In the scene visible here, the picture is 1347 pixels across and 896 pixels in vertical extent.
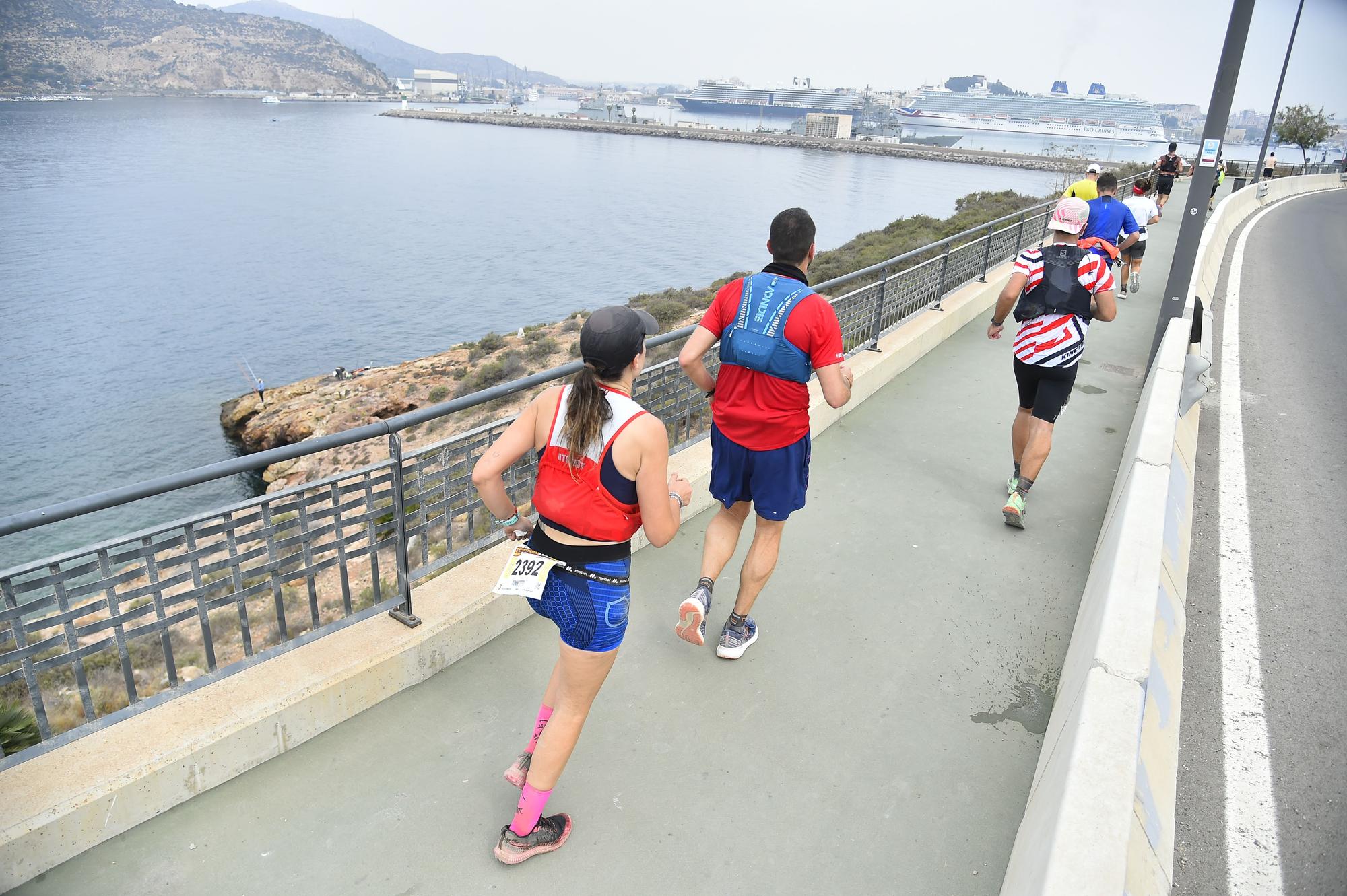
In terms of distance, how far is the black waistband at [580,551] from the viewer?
2.45 metres

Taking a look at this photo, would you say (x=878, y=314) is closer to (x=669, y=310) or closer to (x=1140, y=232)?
(x=1140, y=232)

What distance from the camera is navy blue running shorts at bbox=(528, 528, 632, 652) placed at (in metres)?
2.48

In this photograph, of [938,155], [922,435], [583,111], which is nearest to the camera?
[922,435]

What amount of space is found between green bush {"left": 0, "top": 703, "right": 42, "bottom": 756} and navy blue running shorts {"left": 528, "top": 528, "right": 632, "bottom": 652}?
2414 mm

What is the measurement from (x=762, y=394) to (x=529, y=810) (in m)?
1.80

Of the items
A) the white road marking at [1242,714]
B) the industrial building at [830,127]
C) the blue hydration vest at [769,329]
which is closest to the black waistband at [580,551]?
the blue hydration vest at [769,329]

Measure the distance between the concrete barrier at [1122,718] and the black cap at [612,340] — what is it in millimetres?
1693

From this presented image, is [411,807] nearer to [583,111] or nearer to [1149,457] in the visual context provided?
[1149,457]

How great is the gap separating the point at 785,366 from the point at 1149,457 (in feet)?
7.63

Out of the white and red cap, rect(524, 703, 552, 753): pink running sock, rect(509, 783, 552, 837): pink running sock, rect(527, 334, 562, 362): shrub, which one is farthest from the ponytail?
rect(527, 334, 562, 362): shrub

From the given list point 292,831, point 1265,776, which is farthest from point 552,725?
point 1265,776

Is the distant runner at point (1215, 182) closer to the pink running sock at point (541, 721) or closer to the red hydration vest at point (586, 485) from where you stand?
the red hydration vest at point (586, 485)

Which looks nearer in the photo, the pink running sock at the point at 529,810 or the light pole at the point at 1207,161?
the pink running sock at the point at 529,810

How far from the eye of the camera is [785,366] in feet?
11.0
